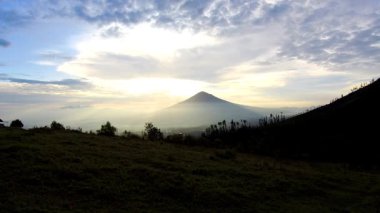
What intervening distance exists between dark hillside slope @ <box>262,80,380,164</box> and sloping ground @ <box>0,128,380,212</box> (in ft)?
48.5

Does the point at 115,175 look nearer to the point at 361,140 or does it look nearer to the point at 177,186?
the point at 177,186

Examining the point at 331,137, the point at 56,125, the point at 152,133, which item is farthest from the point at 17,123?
the point at 331,137

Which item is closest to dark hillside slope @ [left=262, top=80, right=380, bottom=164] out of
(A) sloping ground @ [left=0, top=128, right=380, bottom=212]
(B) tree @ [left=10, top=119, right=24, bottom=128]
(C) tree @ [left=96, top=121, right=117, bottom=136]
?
(C) tree @ [left=96, top=121, right=117, bottom=136]

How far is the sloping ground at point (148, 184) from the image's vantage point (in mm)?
12594

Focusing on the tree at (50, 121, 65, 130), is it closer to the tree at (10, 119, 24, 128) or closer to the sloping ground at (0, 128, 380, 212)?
the tree at (10, 119, 24, 128)

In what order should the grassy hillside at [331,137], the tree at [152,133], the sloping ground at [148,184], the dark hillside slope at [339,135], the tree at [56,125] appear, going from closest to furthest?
the sloping ground at [148,184]
the tree at [56,125]
the tree at [152,133]
the grassy hillside at [331,137]
the dark hillside slope at [339,135]

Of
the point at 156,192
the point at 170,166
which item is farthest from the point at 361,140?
the point at 156,192

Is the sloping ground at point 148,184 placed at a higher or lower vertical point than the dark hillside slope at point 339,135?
lower

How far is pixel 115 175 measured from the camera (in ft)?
50.0

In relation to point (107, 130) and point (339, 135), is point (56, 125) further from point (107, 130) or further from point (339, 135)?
point (339, 135)

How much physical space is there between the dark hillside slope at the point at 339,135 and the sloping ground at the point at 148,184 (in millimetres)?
14789

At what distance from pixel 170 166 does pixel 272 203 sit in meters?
5.47

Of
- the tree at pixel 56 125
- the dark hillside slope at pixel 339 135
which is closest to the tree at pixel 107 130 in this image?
the tree at pixel 56 125

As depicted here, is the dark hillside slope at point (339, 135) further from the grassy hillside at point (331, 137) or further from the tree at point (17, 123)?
the tree at point (17, 123)
